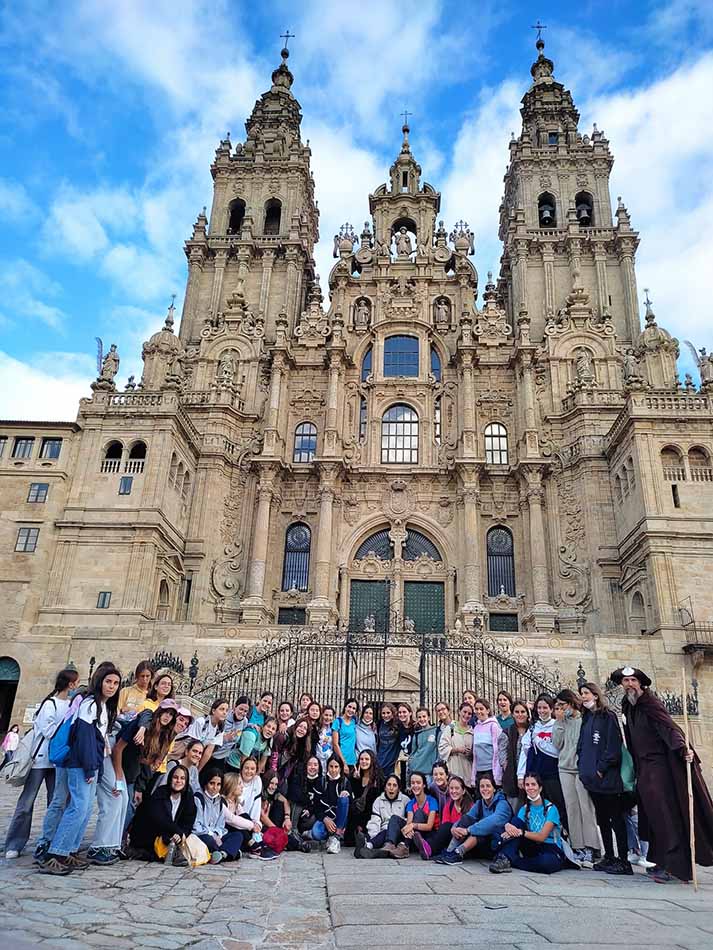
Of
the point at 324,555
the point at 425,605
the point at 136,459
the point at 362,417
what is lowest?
the point at 425,605

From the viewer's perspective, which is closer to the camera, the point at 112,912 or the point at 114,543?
the point at 112,912

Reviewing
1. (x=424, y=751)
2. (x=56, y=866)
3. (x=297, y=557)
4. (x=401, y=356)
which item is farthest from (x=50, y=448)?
(x=56, y=866)

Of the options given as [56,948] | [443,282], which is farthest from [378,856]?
[443,282]

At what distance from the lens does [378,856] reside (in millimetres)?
8078

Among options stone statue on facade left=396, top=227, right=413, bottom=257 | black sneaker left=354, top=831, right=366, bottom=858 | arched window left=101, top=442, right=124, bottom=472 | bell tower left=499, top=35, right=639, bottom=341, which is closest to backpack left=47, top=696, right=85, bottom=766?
black sneaker left=354, top=831, right=366, bottom=858

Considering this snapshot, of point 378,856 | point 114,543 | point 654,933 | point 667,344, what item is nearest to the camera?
point 654,933

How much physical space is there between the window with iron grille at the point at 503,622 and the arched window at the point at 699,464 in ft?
30.5

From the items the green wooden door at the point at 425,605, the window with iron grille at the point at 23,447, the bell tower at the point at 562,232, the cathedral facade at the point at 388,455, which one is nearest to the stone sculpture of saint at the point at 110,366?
the cathedral facade at the point at 388,455

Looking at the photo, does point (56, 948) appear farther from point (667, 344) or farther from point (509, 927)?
point (667, 344)

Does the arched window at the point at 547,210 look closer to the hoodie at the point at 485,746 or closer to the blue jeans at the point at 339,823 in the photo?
the hoodie at the point at 485,746

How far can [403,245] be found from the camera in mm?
→ 37375

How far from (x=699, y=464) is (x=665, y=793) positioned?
20980mm

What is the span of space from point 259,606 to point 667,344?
885 inches

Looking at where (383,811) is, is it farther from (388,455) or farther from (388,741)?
(388,455)
